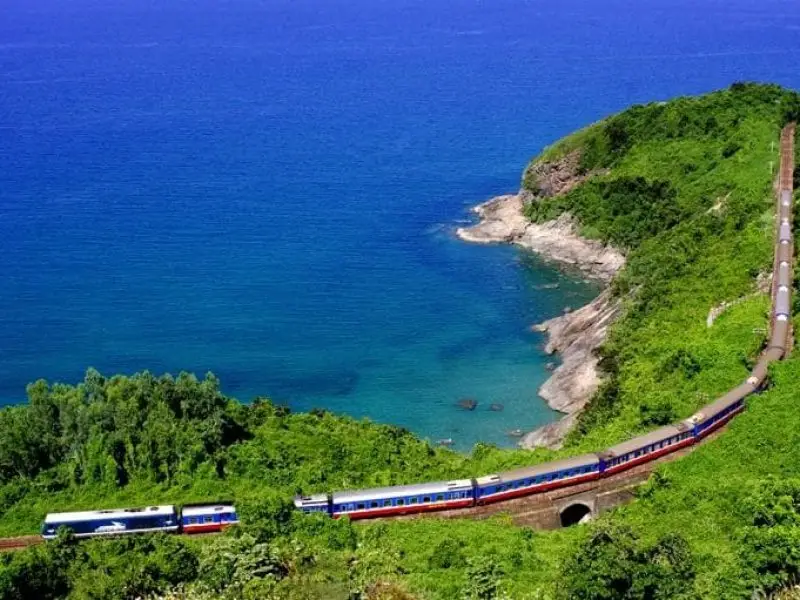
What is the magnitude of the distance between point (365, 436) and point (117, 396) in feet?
45.0

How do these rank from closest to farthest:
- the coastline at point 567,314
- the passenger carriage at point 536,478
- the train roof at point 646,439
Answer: the passenger carriage at point 536,478, the train roof at point 646,439, the coastline at point 567,314

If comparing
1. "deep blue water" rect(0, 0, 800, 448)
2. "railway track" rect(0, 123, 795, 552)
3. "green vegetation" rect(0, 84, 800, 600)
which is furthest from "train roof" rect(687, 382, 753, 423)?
"deep blue water" rect(0, 0, 800, 448)

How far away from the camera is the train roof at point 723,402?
45781mm

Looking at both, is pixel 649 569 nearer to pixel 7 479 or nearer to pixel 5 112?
pixel 7 479

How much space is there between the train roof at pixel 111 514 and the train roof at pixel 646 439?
21076 mm

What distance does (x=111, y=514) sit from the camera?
39531mm

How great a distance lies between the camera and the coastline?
6138cm

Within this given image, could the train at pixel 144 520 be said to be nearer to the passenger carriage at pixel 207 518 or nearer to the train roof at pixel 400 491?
the passenger carriage at pixel 207 518

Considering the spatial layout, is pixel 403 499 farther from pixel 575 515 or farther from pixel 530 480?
pixel 575 515

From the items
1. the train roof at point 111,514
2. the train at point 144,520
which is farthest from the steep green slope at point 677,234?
the train roof at point 111,514

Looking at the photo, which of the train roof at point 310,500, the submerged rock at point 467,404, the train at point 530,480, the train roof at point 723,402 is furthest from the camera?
the submerged rock at point 467,404

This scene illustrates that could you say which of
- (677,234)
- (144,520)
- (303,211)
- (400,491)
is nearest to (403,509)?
(400,491)

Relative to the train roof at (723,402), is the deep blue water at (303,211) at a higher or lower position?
higher

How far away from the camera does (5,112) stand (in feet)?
448
